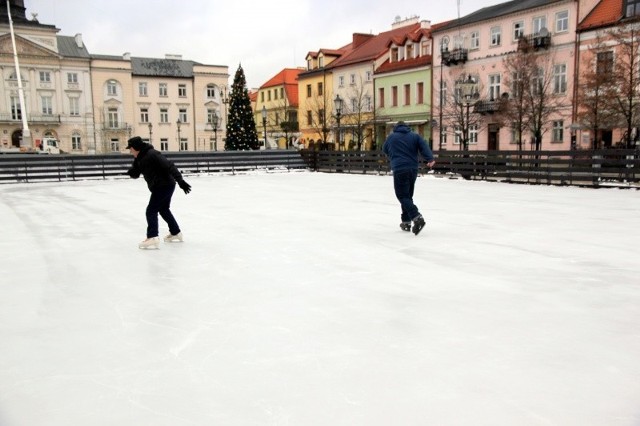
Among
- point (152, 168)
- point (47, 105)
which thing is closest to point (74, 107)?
point (47, 105)

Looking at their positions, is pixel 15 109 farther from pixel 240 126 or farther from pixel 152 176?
pixel 152 176

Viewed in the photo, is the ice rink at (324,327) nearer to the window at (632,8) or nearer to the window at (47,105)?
the window at (632,8)

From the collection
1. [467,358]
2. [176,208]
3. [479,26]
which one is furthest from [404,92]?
[467,358]

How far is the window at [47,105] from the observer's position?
56.4 meters

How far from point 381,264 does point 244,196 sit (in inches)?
349

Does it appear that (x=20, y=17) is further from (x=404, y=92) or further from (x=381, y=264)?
(x=381, y=264)

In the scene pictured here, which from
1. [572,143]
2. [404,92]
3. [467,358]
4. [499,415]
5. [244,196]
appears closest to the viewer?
[499,415]

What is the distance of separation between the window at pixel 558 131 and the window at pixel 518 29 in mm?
5824

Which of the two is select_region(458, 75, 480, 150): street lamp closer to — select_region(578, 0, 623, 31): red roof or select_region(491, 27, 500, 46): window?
select_region(491, 27, 500, 46): window

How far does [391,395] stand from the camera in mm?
2904

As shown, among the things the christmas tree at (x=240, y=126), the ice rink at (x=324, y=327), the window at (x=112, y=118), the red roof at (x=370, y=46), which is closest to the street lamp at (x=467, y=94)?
the red roof at (x=370, y=46)

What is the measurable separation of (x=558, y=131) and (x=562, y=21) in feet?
20.1

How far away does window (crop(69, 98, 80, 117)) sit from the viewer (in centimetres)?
5756

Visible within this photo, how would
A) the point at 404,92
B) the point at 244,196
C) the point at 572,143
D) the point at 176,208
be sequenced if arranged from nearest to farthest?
1. the point at 176,208
2. the point at 244,196
3. the point at 572,143
4. the point at 404,92
